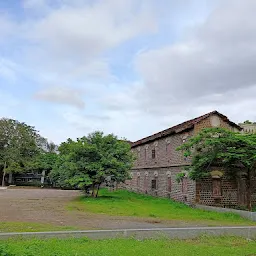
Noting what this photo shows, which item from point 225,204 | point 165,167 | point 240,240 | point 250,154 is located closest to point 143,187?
point 165,167

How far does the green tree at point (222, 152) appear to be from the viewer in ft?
59.4

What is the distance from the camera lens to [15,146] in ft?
160

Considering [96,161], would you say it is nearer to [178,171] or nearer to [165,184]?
[165,184]

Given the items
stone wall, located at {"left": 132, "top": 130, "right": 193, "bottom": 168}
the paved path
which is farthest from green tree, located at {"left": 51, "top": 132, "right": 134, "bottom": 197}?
the paved path

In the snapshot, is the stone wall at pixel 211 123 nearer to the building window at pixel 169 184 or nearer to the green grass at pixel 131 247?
the building window at pixel 169 184

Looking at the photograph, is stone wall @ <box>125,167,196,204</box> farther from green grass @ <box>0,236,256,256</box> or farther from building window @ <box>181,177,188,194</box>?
green grass @ <box>0,236,256,256</box>

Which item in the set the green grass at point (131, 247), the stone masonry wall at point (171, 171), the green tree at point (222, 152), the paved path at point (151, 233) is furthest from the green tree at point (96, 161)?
the green grass at point (131, 247)

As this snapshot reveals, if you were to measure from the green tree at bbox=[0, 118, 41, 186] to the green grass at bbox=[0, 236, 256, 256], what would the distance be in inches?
1602

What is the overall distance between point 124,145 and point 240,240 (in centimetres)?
1601

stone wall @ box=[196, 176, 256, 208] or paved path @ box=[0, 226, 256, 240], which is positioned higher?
stone wall @ box=[196, 176, 256, 208]

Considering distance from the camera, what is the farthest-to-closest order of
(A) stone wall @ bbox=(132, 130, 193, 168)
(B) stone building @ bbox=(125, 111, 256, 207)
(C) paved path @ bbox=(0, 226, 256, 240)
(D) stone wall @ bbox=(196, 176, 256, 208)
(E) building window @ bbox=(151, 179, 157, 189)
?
(E) building window @ bbox=(151, 179, 157, 189) < (A) stone wall @ bbox=(132, 130, 193, 168) < (B) stone building @ bbox=(125, 111, 256, 207) < (D) stone wall @ bbox=(196, 176, 256, 208) < (C) paved path @ bbox=(0, 226, 256, 240)

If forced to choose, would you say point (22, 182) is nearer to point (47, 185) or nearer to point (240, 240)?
point (47, 185)

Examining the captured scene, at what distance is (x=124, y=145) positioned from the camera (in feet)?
84.8

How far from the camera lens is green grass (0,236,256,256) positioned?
7.35m
